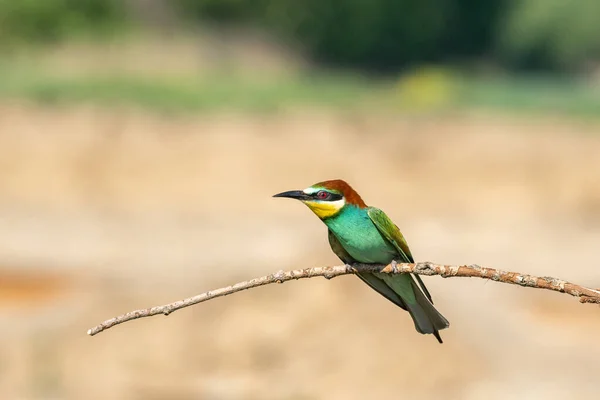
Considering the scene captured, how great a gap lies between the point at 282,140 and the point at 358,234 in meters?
15.5

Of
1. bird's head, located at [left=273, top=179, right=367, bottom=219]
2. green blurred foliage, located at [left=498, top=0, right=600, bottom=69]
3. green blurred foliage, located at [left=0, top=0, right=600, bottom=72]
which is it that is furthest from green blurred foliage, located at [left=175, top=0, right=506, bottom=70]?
bird's head, located at [left=273, top=179, right=367, bottom=219]

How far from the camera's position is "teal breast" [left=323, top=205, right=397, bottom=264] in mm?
2492

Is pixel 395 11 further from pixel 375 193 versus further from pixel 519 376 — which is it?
pixel 519 376

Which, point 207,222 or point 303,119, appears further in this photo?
point 303,119

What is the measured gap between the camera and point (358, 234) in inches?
98.7

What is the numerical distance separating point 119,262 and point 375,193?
15.5 feet

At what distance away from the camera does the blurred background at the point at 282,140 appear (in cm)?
1380

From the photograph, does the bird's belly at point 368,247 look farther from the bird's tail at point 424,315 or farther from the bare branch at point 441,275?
the bare branch at point 441,275

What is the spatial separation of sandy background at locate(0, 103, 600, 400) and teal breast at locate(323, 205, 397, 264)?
516 centimetres

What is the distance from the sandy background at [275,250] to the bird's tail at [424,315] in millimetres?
5307

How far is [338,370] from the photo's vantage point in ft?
26.2

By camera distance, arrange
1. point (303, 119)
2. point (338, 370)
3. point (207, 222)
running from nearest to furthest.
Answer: point (338, 370)
point (207, 222)
point (303, 119)

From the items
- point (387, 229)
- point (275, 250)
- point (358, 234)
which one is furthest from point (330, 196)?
point (275, 250)

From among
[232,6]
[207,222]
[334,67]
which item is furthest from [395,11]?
[207,222]
